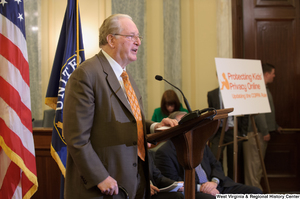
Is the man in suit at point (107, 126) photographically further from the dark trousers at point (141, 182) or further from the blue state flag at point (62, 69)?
the blue state flag at point (62, 69)

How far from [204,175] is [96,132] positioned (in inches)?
66.8

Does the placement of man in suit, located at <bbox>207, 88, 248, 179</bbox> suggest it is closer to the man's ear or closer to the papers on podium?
the papers on podium

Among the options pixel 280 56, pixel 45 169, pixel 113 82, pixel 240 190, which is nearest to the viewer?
pixel 113 82

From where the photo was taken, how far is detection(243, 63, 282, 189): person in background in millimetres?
4477

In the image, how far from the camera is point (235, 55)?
4.87m

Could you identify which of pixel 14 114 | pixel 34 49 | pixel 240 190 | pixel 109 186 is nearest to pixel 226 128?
pixel 240 190

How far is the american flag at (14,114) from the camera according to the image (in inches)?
98.5

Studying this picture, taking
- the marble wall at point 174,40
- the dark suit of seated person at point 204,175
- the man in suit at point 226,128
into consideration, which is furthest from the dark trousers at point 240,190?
the marble wall at point 174,40

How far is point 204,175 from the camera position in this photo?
2881 millimetres

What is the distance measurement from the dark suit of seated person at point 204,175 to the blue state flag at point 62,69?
0.95 m

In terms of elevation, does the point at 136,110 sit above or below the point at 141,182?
above

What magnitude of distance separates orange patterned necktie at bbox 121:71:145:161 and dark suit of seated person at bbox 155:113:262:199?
40.8 inches

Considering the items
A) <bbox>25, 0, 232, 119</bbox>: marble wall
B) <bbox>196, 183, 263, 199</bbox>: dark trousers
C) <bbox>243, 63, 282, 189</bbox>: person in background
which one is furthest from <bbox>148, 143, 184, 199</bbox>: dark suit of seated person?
<bbox>243, 63, 282, 189</bbox>: person in background

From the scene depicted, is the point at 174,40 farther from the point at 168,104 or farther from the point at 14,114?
the point at 14,114
